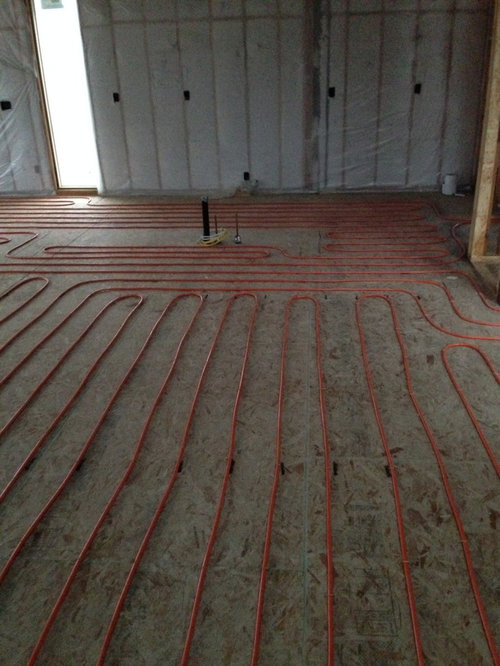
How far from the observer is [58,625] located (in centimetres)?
219

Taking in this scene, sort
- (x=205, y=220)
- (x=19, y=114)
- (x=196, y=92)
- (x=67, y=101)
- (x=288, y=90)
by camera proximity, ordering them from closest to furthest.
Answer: (x=205, y=220) < (x=288, y=90) < (x=196, y=92) < (x=19, y=114) < (x=67, y=101)

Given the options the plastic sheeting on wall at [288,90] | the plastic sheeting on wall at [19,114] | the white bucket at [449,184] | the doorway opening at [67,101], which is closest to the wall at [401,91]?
the plastic sheeting on wall at [288,90]

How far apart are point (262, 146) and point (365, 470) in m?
6.87

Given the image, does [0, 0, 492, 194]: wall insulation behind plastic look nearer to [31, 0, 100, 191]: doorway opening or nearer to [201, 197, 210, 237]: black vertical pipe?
[31, 0, 100, 191]: doorway opening

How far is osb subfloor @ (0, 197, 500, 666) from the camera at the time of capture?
2.16m

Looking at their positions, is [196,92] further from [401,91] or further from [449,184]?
[449,184]

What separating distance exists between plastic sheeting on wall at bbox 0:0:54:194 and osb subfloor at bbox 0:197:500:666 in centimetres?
417

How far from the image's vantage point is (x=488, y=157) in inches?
195

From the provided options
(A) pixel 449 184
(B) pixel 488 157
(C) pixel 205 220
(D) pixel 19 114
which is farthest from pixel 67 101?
(B) pixel 488 157

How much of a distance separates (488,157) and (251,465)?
12.0 feet

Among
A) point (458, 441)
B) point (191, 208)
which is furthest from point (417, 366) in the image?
point (191, 208)

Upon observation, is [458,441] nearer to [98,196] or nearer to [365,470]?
[365,470]

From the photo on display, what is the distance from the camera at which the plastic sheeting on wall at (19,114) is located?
8.36 metres

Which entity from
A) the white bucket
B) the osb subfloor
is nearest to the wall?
the white bucket
